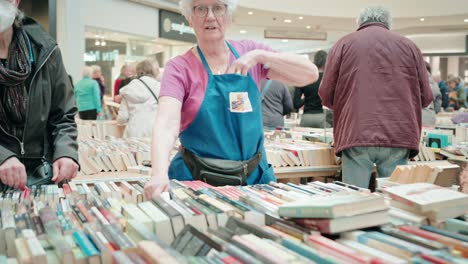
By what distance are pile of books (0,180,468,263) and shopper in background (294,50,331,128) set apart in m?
4.13

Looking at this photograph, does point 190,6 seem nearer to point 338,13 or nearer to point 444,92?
point 444,92

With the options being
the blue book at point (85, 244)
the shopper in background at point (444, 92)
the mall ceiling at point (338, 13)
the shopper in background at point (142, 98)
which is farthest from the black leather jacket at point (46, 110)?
the shopper in background at point (444, 92)

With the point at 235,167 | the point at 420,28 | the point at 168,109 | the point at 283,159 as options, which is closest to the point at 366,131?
the point at 283,159

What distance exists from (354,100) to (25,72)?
2.23 m

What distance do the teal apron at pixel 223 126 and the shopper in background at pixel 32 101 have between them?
567 millimetres

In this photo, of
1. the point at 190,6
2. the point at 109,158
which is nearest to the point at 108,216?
the point at 190,6

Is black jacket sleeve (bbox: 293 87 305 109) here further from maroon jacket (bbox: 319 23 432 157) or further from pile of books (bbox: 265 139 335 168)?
maroon jacket (bbox: 319 23 432 157)

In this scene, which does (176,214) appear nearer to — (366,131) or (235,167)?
(235,167)

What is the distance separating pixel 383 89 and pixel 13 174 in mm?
2449

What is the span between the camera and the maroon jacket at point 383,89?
342 cm

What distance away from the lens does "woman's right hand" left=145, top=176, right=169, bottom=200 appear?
1.74 meters

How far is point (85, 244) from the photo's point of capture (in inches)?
45.6

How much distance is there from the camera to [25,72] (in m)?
2.11

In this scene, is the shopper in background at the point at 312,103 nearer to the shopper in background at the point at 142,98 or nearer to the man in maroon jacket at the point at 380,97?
the shopper in background at the point at 142,98
